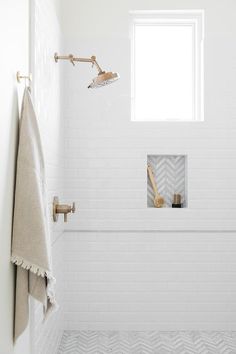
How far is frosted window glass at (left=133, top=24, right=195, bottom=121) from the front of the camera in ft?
10.9

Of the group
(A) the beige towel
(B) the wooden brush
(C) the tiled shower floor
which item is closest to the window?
(B) the wooden brush

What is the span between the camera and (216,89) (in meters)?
3.15

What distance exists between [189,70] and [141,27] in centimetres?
46

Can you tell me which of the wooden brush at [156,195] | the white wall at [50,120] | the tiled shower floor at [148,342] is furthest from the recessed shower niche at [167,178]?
the tiled shower floor at [148,342]

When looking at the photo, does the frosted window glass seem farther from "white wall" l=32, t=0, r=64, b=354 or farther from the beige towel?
the beige towel

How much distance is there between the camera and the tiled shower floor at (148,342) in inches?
112

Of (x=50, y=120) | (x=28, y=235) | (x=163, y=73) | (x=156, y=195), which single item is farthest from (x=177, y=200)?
(x=28, y=235)

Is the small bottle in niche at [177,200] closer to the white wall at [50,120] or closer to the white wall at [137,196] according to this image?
the white wall at [137,196]

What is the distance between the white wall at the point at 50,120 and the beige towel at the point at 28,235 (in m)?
0.47

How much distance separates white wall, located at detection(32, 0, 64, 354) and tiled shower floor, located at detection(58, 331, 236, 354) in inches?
6.2

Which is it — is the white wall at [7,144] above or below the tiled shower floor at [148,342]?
above

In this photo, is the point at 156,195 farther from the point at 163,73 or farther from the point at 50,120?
the point at 50,120

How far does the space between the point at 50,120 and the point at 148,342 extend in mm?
1555

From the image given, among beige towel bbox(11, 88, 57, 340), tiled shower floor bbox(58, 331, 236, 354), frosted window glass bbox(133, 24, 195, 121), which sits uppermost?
frosted window glass bbox(133, 24, 195, 121)
